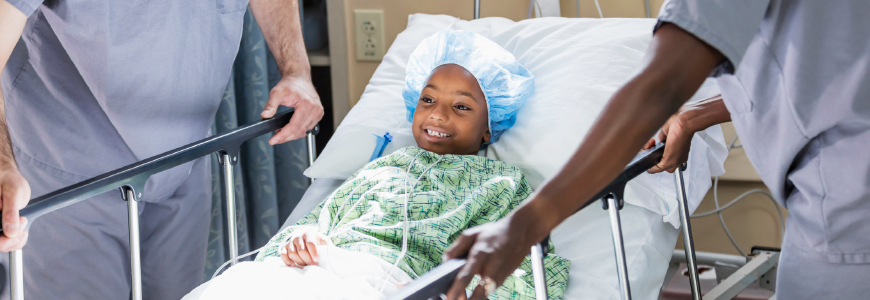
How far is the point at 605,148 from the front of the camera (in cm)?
68

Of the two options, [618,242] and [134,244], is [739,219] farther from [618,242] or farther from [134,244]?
[134,244]

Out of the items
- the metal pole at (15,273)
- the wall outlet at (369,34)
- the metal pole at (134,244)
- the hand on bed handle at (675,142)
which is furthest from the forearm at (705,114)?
the wall outlet at (369,34)

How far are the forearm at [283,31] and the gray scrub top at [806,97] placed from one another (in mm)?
1182

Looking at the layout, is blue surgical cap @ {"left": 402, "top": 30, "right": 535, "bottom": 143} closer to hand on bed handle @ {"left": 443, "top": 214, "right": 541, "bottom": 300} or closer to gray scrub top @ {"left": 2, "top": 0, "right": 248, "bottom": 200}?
gray scrub top @ {"left": 2, "top": 0, "right": 248, "bottom": 200}

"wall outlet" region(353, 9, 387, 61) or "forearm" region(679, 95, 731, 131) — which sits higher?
"forearm" region(679, 95, 731, 131)

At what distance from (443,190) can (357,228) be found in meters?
0.21

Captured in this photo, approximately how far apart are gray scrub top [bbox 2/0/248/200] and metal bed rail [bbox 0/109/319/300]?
180 mm

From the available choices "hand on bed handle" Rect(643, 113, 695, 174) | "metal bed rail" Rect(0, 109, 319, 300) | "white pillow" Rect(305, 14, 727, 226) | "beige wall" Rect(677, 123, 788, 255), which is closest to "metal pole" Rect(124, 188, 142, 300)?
"metal bed rail" Rect(0, 109, 319, 300)

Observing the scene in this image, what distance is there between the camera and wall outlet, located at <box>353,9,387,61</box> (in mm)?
2457

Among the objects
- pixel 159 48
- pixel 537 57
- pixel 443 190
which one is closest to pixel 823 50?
pixel 443 190

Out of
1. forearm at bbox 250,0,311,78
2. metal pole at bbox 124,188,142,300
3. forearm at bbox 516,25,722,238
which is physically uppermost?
forearm at bbox 516,25,722,238

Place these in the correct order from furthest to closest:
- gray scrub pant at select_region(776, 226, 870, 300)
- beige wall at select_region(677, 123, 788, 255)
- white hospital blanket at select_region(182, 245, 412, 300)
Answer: beige wall at select_region(677, 123, 788, 255)
white hospital blanket at select_region(182, 245, 412, 300)
gray scrub pant at select_region(776, 226, 870, 300)

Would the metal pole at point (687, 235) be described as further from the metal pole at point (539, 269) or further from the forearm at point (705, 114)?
the metal pole at point (539, 269)

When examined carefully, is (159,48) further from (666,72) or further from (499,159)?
(666,72)
